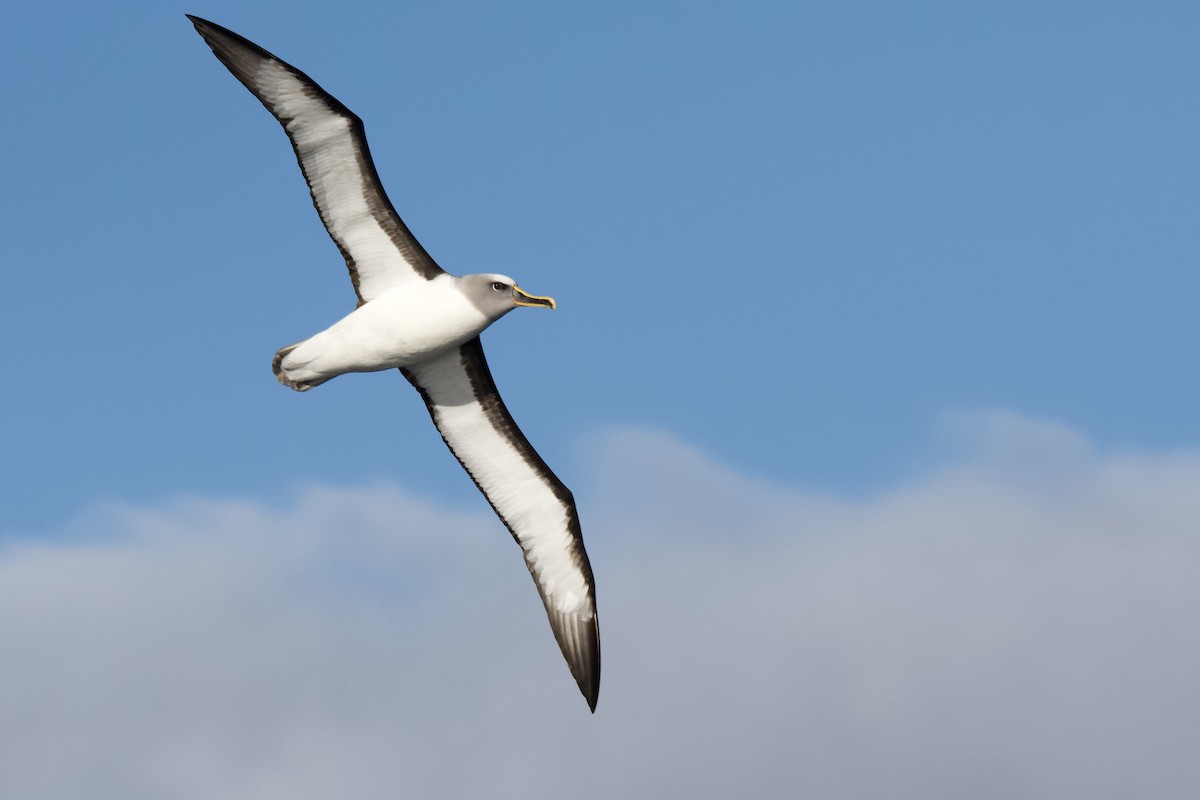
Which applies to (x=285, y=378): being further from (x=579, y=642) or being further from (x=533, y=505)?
(x=579, y=642)

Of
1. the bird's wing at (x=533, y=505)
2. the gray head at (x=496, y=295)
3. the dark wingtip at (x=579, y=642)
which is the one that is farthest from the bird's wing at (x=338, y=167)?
the dark wingtip at (x=579, y=642)

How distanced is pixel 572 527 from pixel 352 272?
16.7 feet

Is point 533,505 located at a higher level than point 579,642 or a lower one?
higher

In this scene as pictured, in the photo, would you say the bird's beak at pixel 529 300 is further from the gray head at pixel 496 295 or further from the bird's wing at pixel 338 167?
the bird's wing at pixel 338 167

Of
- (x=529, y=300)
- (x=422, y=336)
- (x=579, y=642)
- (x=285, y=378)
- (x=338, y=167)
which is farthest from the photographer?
(x=579, y=642)

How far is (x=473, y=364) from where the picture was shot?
895 inches

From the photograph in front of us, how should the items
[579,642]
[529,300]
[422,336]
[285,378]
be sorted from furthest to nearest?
[579,642]
[285,378]
[422,336]
[529,300]

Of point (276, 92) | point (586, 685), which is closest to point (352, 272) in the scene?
point (276, 92)

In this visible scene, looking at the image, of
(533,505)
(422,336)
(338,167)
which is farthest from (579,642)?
(338,167)

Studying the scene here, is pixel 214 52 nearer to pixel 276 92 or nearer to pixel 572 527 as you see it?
pixel 276 92

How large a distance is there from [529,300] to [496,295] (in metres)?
0.45

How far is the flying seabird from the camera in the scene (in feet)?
67.9

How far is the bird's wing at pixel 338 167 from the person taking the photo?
20.5 meters

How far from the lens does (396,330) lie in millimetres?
21375
